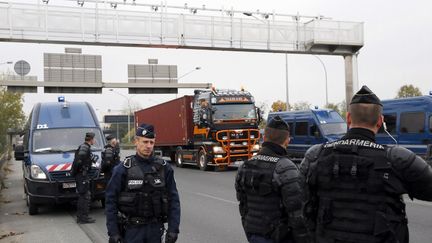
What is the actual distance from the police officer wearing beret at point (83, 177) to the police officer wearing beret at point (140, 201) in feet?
19.2

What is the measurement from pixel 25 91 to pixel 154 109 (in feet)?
52.5

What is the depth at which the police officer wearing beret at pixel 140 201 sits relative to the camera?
435cm

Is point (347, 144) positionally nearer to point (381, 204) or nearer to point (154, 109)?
point (381, 204)

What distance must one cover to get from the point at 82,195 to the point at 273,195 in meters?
7.15

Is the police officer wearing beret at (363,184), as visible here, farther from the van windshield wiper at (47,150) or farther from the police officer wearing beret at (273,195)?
the van windshield wiper at (47,150)

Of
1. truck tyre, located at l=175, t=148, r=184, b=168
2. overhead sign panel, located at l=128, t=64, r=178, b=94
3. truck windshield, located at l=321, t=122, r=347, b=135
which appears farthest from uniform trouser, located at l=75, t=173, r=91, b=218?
overhead sign panel, located at l=128, t=64, r=178, b=94

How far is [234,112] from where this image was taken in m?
20.9

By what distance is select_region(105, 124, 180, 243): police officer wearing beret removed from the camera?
4.35 metres

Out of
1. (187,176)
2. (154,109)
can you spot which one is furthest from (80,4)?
(187,176)

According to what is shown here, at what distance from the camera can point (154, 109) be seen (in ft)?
96.9

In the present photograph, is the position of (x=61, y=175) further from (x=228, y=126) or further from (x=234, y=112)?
(x=234, y=112)

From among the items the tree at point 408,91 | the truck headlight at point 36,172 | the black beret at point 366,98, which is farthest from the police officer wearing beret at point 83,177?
the tree at point 408,91

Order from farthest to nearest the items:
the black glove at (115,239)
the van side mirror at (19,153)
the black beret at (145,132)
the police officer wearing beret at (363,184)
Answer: the van side mirror at (19,153) < the black beret at (145,132) < the black glove at (115,239) < the police officer wearing beret at (363,184)

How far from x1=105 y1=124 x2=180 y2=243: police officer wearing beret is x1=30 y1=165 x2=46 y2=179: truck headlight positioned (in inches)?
273
